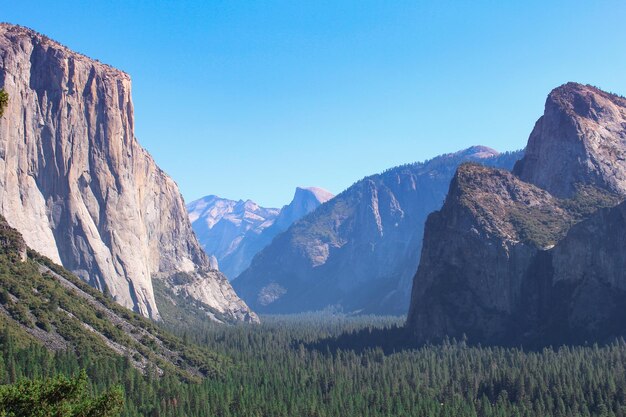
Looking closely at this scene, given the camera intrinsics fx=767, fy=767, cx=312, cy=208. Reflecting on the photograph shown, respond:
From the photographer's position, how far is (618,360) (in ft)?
551

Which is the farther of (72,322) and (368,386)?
(368,386)

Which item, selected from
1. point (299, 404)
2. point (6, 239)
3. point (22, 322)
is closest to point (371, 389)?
point (299, 404)

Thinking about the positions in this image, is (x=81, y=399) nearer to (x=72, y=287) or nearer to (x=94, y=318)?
(x=94, y=318)

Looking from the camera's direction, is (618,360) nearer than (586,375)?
No

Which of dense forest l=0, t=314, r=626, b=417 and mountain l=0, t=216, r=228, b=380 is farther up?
mountain l=0, t=216, r=228, b=380

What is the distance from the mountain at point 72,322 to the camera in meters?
149

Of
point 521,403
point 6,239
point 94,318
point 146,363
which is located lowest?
point 521,403

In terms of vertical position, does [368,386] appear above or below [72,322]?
below

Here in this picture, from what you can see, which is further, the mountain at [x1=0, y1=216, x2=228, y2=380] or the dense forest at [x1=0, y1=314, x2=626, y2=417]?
the mountain at [x1=0, y1=216, x2=228, y2=380]

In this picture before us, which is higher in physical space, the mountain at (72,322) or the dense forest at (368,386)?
the mountain at (72,322)

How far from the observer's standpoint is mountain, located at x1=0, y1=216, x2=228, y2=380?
149 meters

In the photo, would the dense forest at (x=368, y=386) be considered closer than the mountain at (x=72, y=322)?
Yes

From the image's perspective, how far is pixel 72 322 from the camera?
16012 centimetres

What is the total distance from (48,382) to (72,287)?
529 feet
